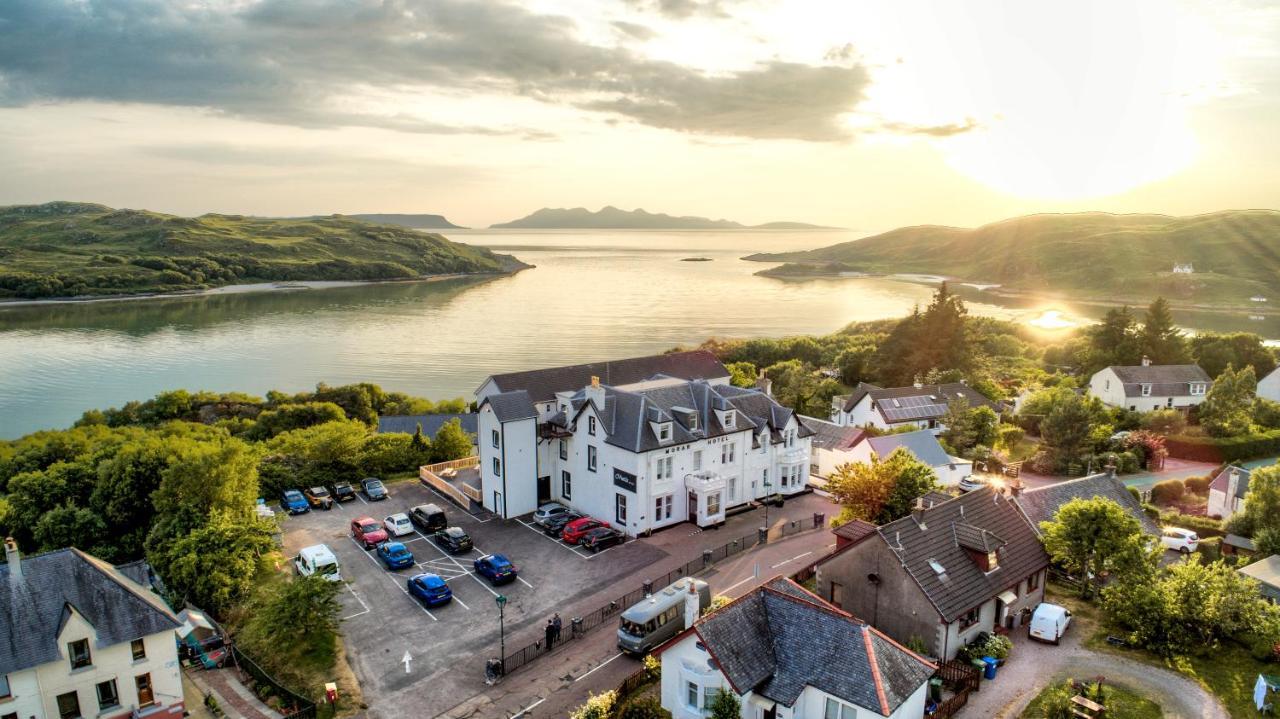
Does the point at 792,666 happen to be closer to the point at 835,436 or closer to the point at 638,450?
the point at 638,450

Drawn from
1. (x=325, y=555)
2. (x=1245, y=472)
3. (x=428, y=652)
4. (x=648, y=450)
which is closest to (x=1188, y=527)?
(x=1245, y=472)

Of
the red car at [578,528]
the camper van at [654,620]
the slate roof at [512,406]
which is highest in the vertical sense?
the slate roof at [512,406]

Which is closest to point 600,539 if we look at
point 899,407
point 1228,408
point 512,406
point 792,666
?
point 512,406

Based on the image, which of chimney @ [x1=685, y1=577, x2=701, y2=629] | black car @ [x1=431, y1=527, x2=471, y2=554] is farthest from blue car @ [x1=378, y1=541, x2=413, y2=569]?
chimney @ [x1=685, y1=577, x2=701, y2=629]

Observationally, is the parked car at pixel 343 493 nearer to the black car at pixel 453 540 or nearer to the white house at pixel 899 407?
the black car at pixel 453 540

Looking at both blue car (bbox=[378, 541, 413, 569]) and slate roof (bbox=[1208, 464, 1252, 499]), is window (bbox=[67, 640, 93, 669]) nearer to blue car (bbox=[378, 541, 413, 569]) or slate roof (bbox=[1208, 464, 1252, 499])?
blue car (bbox=[378, 541, 413, 569])

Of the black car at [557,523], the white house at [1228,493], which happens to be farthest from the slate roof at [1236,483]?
the black car at [557,523]
